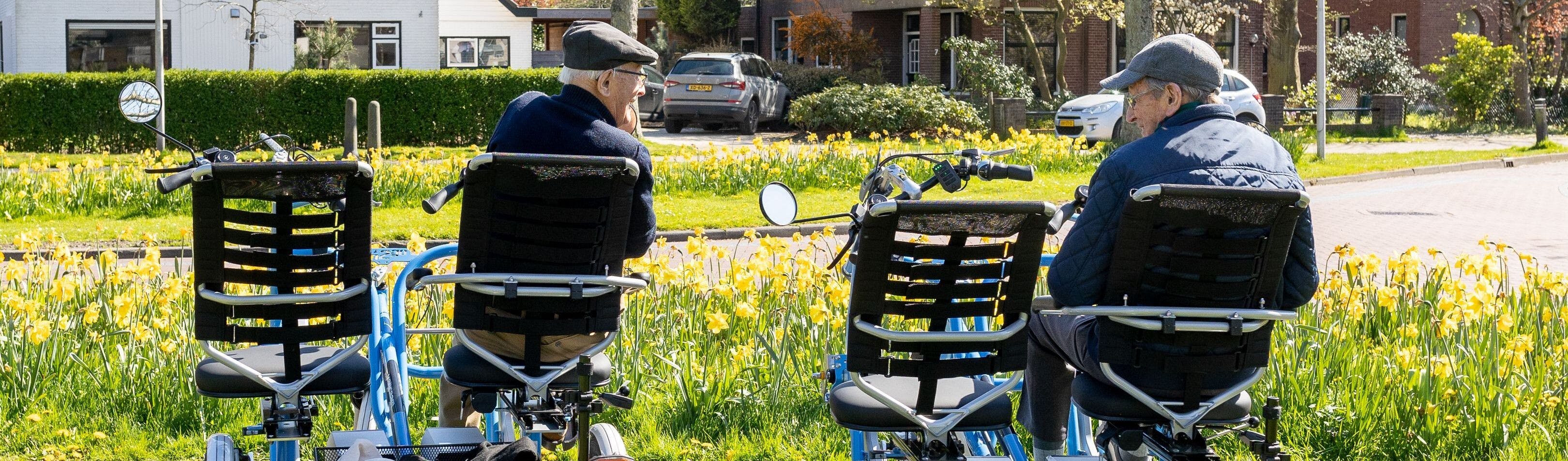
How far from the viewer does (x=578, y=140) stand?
3.99 metres

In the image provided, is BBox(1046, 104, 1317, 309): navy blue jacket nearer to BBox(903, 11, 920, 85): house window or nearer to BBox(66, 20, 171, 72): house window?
BBox(66, 20, 171, 72): house window

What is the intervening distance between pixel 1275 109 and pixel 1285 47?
19.1ft

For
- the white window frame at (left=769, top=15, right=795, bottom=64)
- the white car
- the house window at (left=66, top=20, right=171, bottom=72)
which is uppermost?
the white window frame at (left=769, top=15, right=795, bottom=64)

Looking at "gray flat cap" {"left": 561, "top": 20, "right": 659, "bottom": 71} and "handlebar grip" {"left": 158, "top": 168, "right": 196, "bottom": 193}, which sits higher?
"gray flat cap" {"left": 561, "top": 20, "right": 659, "bottom": 71}

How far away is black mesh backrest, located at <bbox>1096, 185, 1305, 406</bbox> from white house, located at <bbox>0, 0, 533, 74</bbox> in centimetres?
2919

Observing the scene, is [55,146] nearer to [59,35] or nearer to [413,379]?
[59,35]

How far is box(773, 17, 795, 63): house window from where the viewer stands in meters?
41.9

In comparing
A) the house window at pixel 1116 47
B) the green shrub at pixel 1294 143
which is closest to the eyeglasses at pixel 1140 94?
the green shrub at pixel 1294 143

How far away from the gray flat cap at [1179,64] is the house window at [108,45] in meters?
30.7

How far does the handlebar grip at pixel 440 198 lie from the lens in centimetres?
364

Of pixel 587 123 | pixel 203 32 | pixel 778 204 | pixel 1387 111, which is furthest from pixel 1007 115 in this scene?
pixel 587 123

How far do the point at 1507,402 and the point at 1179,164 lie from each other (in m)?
2.05

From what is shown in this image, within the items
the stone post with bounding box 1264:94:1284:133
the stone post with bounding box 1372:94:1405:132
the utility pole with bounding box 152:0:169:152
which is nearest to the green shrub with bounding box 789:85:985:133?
the stone post with bounding box 1264:94:1284:133

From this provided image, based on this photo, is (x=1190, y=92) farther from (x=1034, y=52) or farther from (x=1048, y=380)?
(x=1034, y=52)
